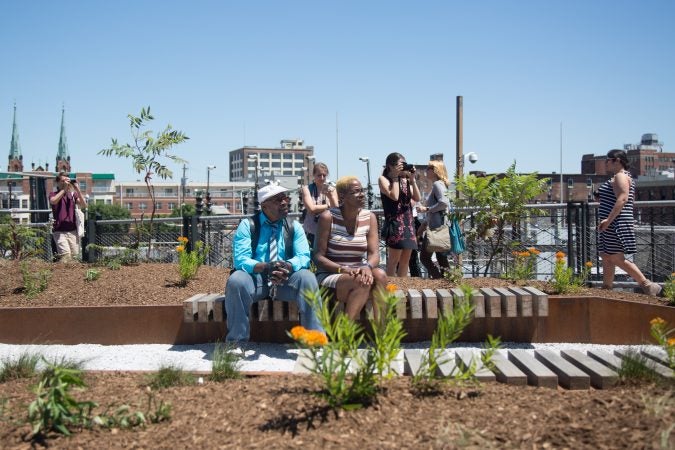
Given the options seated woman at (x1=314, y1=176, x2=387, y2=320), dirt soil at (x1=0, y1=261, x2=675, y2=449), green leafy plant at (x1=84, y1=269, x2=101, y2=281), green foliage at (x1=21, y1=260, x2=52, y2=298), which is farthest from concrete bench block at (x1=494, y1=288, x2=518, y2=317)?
green foliage at (x1=21, y1=260, x2=52, y2=298)

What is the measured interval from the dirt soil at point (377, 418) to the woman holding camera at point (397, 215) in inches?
156

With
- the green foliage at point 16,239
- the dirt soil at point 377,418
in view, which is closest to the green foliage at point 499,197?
the dirt soil at point 377,418

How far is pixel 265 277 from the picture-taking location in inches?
237

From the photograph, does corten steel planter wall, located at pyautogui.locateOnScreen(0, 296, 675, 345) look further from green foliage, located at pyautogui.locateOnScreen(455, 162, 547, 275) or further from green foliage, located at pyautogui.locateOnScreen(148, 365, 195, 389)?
green foliage, located at pyautogui.locateOnScreen(148, 365, 195, 389)

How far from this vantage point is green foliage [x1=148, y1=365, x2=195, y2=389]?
4023 millimetres

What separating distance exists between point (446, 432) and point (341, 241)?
3.24 m

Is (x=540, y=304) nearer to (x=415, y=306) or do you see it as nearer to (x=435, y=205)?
(x=415, y=306)

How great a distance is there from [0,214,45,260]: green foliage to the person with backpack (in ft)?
12.6

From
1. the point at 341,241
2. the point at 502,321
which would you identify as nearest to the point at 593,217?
the point at 502,321

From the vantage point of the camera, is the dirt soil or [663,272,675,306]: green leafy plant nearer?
the dirt soil

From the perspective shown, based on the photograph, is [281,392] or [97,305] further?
[97,305]

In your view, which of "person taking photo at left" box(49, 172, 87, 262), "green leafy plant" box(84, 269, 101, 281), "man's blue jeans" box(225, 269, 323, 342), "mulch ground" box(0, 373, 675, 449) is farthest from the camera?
"person taking photo at left" box(49, 172, 87, 262)

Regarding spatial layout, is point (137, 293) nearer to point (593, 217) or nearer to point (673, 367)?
point (673, 367)

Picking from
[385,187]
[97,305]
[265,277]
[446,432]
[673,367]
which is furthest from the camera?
[385,187]
